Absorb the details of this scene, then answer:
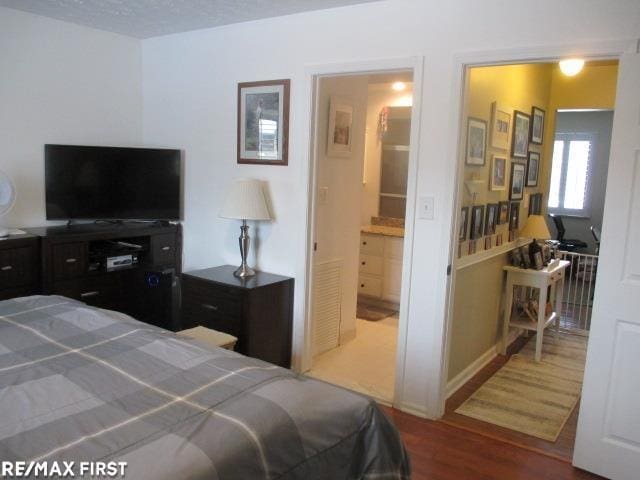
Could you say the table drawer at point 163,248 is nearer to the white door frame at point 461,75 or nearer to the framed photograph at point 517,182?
the white door frame at point 461,75

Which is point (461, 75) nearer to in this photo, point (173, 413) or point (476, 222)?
point (476, 222)

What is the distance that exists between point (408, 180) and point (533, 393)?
176 cm

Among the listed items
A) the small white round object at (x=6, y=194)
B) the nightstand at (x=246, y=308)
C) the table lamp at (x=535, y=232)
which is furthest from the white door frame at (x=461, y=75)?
the small white round object at (x=6, y=194)

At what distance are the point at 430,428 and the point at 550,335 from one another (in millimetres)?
2372

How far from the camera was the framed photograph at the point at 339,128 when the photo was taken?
3826mm

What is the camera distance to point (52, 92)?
12.7ft

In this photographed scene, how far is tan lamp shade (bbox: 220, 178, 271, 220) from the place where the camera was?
11.4 feet

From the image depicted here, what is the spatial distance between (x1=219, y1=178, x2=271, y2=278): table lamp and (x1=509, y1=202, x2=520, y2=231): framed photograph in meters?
2.02

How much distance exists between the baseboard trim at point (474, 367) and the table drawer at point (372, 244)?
1.63m

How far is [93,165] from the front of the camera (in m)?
3.97

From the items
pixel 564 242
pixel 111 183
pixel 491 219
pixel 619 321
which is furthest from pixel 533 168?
pixel 111 183

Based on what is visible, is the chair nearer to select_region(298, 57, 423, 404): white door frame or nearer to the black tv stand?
select_region(298, 57, 423, 404): white door frame

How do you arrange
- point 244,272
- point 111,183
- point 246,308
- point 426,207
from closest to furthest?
A: point 426,207
point 246,308
point 244,272
point 111,183

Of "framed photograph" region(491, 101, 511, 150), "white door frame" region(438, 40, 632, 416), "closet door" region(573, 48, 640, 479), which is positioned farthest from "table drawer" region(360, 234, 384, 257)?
"closet door" region(573, 48, 640, 479)
